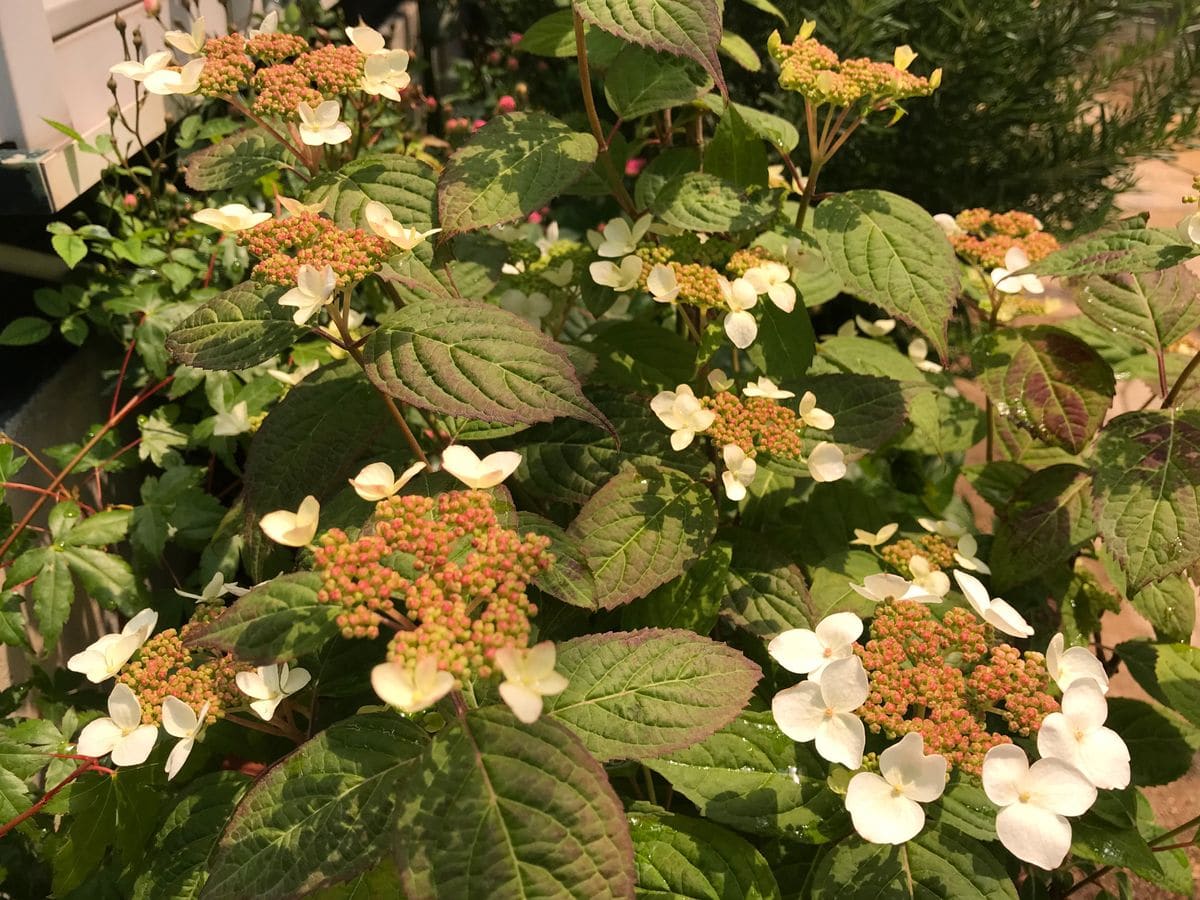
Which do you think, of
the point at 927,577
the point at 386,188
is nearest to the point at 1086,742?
the point at 927,577

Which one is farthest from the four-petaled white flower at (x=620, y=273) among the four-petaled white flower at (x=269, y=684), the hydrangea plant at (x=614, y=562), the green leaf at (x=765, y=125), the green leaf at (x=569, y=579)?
the four-petaled white flower at (x=269, y=684)

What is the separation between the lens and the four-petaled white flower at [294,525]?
0.85 meters

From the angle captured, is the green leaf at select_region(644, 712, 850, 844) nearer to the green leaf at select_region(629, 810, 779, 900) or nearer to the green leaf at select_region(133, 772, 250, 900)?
the green leaf at select_region(629, 810, 779, 900)

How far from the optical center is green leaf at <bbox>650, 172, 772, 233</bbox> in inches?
49.6

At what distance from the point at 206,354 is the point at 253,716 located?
508 millimetres

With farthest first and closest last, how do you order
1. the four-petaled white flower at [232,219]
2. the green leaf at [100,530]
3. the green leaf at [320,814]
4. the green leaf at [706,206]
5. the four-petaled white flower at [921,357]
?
1. the four-petaled white flower at [921,357]
2. the green leaf at [100,530]
3. the green leaf at [706,206]
4. the four-petaled white flower at [232,219]
5. the green leaf at [320,814]

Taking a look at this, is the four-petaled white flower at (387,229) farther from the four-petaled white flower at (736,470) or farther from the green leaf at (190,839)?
the green leaf at (190,839)

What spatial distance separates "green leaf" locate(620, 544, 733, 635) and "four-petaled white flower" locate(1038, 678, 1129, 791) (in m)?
0.45

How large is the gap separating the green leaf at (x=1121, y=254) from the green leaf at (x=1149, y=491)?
231 mm

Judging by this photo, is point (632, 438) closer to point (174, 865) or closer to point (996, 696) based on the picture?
point (996, 696)

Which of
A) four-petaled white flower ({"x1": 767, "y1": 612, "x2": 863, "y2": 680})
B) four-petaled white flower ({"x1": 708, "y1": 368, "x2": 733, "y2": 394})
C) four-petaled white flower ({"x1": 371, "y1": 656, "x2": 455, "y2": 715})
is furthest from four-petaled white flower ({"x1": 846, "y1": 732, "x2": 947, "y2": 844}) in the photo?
four-petaled white flower ({"x1": 708, "y1": 368, "x2": 733, "y2": 394})

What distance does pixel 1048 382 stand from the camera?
1388mm

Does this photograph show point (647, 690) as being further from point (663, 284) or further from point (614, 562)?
point (663, 284)

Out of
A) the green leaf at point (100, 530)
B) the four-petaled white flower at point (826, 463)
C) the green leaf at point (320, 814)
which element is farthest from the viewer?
the green leaf at point (100, 530)
